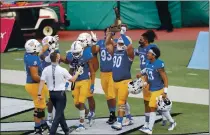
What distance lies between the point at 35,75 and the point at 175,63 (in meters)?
8.69

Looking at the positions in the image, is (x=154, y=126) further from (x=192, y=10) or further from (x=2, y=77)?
(x=192, y=10)

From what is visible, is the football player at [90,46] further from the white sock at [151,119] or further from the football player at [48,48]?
the white sock at [151,119]

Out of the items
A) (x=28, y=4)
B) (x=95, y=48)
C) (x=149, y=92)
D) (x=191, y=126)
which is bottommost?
(x=191, y=126)

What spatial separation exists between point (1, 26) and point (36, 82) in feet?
38.2

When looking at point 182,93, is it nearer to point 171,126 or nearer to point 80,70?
point 171,126

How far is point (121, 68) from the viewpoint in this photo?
11297 mm

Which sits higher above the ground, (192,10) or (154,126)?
(192,10)

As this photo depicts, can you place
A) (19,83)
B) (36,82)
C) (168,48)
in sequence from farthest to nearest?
(168,48) < (19,83) < (36,82)

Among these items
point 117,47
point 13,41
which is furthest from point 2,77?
point 117,47

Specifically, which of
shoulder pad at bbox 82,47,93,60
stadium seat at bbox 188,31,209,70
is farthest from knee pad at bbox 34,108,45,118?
stadium seat at bbox 188,31,209,70

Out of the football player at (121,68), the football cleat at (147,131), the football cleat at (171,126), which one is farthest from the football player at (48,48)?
the football cleat at (171,126)

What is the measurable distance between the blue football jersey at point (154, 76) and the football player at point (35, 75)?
2047mm

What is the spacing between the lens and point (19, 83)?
1641cm

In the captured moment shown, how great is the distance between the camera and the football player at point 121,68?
11209mm
